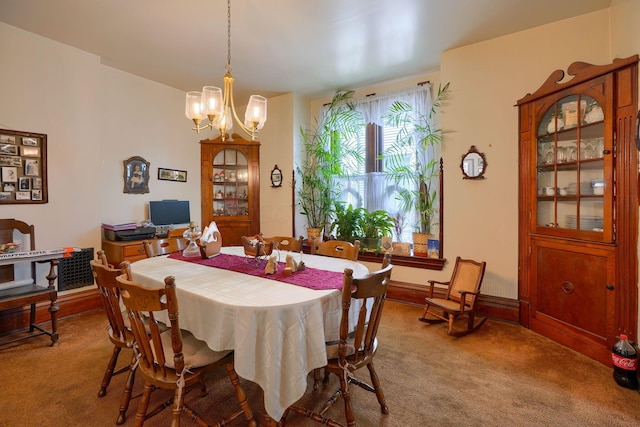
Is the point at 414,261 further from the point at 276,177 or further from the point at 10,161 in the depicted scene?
the point at 10,161

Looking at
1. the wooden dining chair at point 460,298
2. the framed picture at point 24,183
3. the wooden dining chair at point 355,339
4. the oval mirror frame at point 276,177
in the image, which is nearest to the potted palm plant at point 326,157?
the oval mirror frame at point 276,177

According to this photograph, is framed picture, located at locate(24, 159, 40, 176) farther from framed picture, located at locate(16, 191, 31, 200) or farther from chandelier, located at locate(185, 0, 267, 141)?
chandelier, located at locate(185, 0, 267, 141)

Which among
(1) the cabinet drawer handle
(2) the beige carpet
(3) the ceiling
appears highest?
(3) the ceiling

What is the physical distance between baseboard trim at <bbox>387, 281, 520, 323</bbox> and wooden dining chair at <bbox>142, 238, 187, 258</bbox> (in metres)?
2.60

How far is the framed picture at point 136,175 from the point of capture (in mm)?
4035

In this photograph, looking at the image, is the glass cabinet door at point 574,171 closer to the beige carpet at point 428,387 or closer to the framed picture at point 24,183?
the beige carpet at point 428,387

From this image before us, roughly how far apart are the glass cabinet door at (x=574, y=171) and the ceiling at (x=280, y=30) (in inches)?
37.4

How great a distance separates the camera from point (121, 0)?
2557 millimetres

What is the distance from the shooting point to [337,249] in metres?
2.71

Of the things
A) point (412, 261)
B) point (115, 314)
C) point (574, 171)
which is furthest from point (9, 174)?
point (574, 171)

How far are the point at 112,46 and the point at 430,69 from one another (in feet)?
12.1

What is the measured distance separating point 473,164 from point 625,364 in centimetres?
205

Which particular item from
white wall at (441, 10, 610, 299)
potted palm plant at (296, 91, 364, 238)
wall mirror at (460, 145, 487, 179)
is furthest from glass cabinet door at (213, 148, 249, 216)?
wall mirror at (460, 145, 487, 179)

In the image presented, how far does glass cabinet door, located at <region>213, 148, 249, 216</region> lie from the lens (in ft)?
16.7
